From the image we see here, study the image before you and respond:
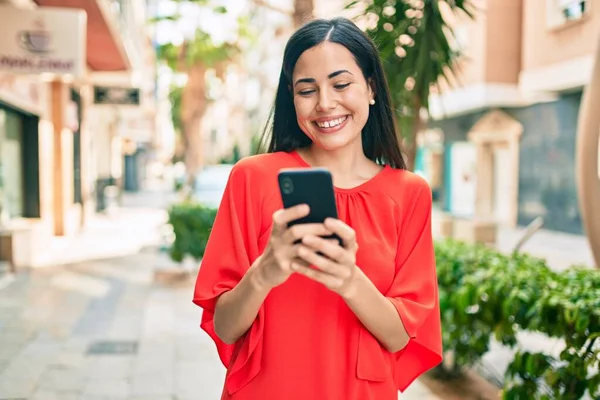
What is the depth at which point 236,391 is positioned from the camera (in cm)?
142

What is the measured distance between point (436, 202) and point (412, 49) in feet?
79.5

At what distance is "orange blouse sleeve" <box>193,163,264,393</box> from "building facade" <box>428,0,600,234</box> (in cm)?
1430

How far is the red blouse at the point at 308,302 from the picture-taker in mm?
1377

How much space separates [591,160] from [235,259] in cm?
304

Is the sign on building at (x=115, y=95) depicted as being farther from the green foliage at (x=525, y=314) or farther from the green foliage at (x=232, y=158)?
the green foliage at (x=525, y=314)

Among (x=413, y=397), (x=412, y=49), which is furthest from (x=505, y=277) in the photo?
(x=412, y=49)

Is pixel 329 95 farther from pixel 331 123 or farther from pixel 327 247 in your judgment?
pixel 327 247

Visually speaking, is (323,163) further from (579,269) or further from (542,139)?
(542,139)

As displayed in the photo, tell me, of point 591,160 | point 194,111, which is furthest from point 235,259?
point 194,111

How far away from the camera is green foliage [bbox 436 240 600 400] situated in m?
2.90

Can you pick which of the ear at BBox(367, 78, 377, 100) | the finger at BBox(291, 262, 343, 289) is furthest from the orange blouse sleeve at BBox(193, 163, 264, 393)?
the ear at BBox(367, 78, 377, 100)

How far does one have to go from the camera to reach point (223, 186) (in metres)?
13.0

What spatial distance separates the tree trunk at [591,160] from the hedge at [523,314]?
280 millimetres

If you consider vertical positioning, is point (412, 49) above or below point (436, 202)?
above
